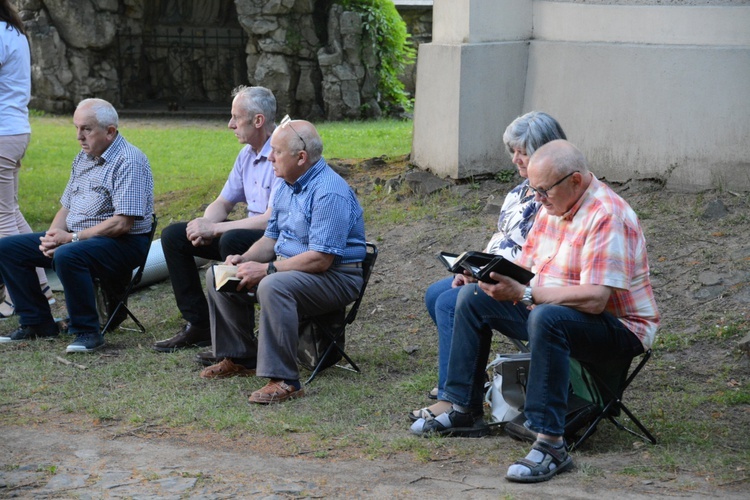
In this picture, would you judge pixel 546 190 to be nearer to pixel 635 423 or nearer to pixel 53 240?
pixel 635 423

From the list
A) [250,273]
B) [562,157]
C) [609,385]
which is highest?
[562,157]

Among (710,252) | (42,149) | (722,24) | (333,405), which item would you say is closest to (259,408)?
(333,405)

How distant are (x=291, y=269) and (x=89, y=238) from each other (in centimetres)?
166

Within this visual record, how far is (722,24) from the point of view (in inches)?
278

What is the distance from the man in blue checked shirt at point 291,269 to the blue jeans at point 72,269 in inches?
38.5

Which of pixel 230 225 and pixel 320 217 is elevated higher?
pixel 320 217

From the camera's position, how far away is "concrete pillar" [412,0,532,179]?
806 centimetres

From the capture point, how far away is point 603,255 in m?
4.05

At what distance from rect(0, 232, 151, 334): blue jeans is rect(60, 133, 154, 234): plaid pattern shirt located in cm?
17

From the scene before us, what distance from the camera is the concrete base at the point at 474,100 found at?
805cm

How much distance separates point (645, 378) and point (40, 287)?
12.5ft

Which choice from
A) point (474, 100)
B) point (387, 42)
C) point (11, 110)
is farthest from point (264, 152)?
point (387, 42)

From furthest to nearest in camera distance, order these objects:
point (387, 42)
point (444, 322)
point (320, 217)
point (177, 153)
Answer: point (387, 42), point (177, 153), point (320, 217), point (444, 322)

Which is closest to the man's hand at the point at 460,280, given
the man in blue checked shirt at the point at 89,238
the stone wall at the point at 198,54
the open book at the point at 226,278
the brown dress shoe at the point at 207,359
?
the open book at the point at 226,278
